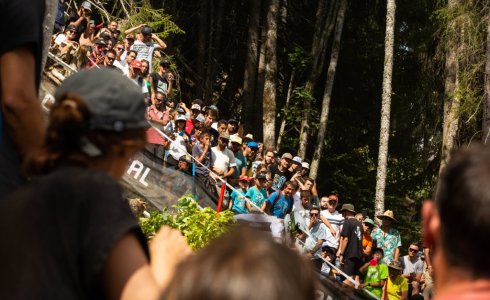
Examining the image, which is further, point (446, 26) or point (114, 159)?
point (446, 26)

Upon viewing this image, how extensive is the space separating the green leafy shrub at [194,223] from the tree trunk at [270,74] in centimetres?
1849

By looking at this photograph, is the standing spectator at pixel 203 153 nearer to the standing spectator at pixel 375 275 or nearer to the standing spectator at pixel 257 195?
the standing spectator at pixel 257 195

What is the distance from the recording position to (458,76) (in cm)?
2312

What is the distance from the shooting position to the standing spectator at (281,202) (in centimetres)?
1644

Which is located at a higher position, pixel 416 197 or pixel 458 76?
pixel 458 76

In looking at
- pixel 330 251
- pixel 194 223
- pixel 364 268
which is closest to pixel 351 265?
pixel 364 268

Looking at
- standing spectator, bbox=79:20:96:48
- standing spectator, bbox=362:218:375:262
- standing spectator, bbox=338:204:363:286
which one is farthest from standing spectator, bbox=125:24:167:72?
standing spectator, bbox=362:218:375:262

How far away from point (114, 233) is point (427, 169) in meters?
28.9

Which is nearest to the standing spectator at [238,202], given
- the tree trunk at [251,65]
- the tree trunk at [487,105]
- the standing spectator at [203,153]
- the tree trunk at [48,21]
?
the standing spectator at [203,153]

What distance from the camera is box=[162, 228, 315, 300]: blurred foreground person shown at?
2094mm

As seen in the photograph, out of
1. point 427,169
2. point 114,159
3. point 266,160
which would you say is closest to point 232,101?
point 427,169

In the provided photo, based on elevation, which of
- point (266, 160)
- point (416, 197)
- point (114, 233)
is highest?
point (114, 233)

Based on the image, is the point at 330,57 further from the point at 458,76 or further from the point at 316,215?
the point at 316,215

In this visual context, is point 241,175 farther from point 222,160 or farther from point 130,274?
point 130,274
